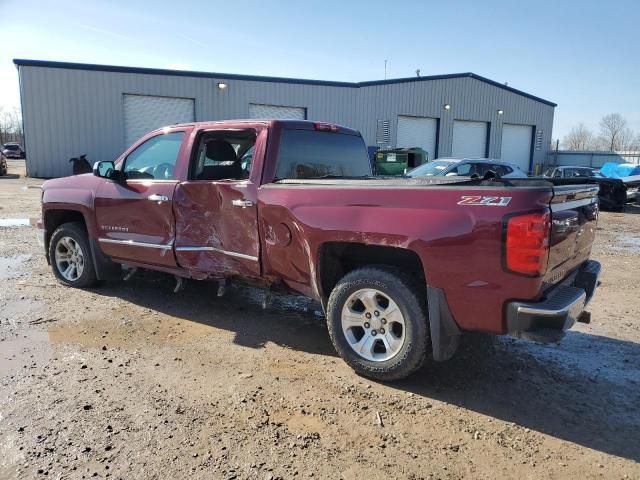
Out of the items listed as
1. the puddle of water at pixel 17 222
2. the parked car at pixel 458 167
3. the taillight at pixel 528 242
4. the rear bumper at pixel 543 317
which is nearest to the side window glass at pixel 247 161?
the taillight at pixel 528 242

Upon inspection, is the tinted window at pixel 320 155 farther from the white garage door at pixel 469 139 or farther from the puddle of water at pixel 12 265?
the white garage door at pixel 469 139

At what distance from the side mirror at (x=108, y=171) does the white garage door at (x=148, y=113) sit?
1947cm

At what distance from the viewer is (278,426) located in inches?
130

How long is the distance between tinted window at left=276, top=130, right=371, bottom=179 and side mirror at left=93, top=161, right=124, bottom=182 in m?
2.11

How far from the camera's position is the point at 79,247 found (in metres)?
6.21

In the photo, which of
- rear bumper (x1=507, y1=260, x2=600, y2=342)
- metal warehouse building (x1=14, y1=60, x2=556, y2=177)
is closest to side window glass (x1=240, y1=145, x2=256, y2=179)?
rear bumper (x1=507, y1=260, x2=600, y2=342)

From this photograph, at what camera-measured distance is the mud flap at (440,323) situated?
3494 mm

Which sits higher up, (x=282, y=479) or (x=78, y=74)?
(x=78, y=74)

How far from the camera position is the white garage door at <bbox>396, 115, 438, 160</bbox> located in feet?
98.5

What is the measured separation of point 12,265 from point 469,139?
96.0 feet

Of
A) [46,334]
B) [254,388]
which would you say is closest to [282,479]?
[254,388]

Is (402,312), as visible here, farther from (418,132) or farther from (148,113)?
(418,132)

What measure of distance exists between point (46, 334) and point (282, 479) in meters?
3.18

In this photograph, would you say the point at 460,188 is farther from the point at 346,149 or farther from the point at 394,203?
the point at 346,149
